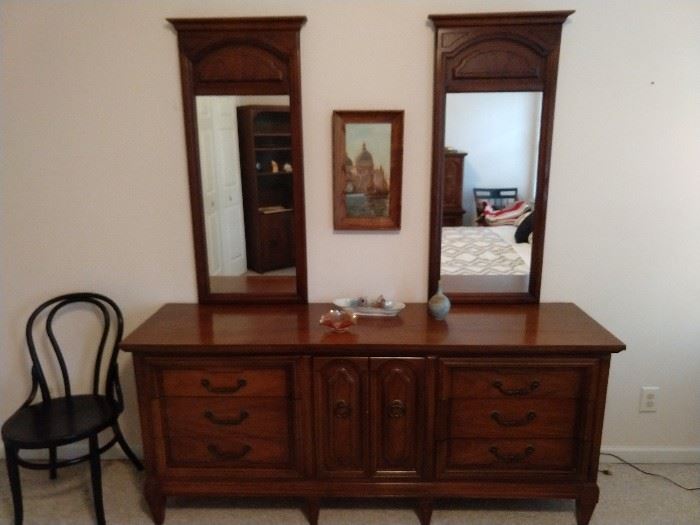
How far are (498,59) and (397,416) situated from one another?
1.49 m

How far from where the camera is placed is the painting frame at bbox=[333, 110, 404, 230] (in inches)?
85.0

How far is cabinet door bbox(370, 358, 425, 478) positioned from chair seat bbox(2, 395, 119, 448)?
43.5 inches

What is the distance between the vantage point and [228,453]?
2.08 meters

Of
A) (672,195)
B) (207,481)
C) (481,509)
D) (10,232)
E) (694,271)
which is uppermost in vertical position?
(672,195)

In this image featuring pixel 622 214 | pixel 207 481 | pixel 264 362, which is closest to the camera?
pixel 264 362

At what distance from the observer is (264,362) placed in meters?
1.96

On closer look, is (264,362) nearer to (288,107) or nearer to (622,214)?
(288,107)

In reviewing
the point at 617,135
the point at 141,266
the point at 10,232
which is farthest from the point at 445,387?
the point at 10,232

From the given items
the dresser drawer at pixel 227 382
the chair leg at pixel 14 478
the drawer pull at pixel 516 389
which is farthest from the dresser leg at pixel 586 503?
the chair leg at pixel 14 478

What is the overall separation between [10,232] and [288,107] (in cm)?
139

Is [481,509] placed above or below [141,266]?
below

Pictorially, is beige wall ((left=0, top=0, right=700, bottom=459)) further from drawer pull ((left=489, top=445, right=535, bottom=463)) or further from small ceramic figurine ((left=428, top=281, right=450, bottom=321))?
drawer pull ((left=489, top=445, right=535, bottom=463))

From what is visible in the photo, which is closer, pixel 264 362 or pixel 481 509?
pixel 264 362

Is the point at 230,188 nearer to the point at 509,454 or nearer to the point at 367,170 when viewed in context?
the point at 367,170
